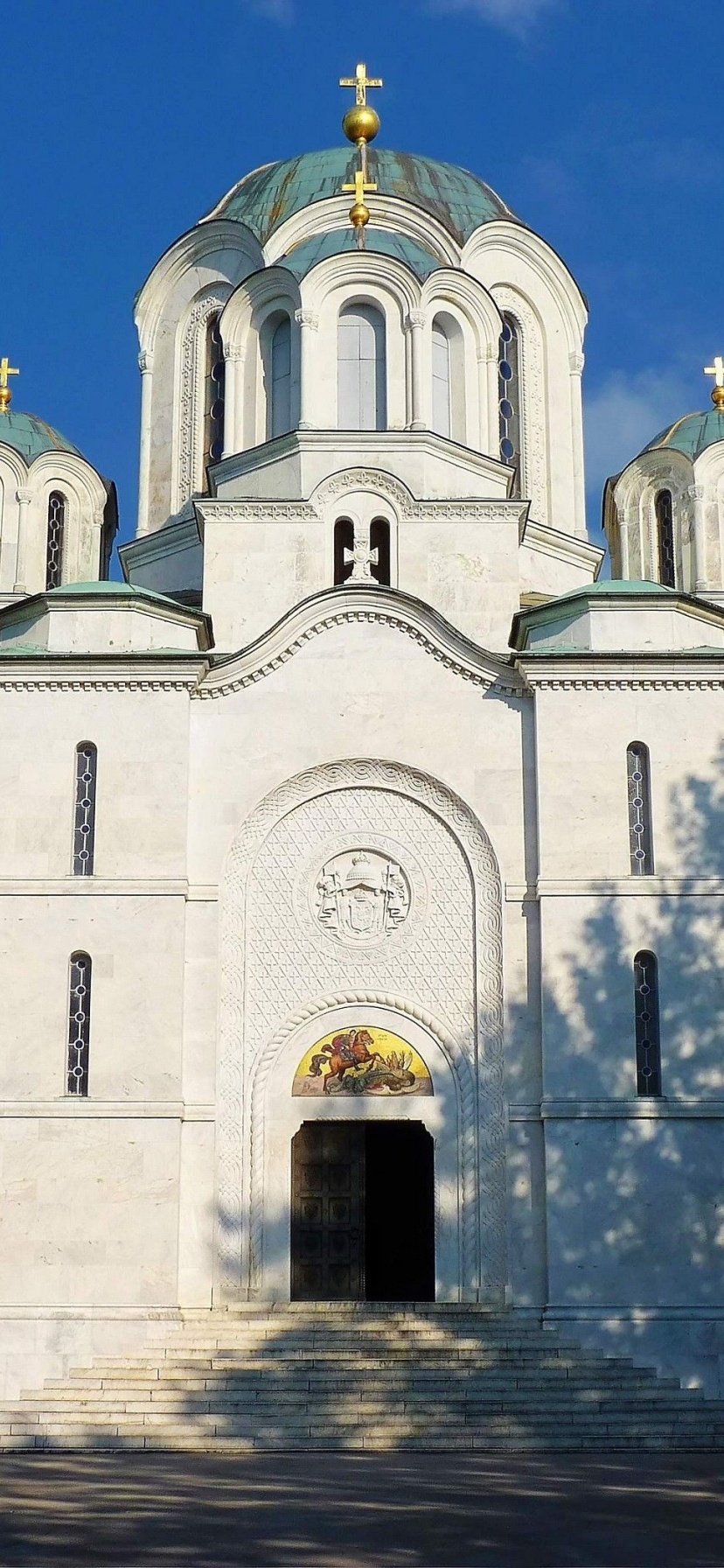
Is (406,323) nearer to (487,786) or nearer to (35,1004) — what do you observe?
(487,786)

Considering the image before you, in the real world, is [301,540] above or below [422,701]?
above

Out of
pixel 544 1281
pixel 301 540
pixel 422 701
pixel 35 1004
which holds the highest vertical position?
pixel 301 540

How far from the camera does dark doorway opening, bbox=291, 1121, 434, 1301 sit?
56.2 ft

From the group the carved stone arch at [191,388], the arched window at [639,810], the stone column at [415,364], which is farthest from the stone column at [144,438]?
the arched window at [639,810]

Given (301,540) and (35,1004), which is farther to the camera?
(301,540)

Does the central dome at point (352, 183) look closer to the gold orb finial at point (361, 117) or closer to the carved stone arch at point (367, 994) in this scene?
the gold orb finial at point (361, 117)

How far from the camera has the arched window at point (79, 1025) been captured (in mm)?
16766

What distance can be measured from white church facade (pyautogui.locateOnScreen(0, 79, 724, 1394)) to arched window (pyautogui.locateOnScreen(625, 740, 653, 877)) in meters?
0.03

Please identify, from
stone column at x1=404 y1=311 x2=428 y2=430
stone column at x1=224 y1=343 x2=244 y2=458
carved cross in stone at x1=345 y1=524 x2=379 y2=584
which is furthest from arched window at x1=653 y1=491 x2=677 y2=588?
stone column at x1=224 y1=343 x2=244 y2=458

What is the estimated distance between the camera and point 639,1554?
10023mm

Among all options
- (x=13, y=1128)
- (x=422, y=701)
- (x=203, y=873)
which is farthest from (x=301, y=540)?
(x=13, y=1128)

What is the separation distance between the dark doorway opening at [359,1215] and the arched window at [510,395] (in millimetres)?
7467

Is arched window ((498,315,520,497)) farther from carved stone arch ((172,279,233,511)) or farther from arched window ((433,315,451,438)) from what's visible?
carved stone arch ((172,279,233,511))

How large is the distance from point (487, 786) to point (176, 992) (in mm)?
3278
